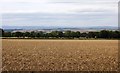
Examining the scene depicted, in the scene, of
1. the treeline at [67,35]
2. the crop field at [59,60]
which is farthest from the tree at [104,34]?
the crop field at [59,60]

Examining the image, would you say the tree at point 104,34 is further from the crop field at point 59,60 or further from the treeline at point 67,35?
the crop field at point 59,60

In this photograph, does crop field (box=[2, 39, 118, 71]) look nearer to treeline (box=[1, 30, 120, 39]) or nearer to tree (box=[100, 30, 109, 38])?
treeline (box=[1, 30, 120, 39])

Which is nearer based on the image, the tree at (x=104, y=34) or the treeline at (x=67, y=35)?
the treeline at (x=67, y=35)

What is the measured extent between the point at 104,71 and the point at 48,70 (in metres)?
3.24

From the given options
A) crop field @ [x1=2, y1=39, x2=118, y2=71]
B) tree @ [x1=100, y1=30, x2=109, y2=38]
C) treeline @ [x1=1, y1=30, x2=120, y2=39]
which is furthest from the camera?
tree @ [x1=100, y1=30, x2=109, y2=38]

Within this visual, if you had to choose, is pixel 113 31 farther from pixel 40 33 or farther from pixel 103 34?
pixel 40 33

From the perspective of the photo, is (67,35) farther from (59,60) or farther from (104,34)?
(59,60)

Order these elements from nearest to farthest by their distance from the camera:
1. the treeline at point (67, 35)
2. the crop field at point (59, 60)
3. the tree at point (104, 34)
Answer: the crop field at point (59, 60) < the treeline at point (67, 35) < the tree at point (104, 34)

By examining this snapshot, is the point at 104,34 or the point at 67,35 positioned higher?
the point at 104,34

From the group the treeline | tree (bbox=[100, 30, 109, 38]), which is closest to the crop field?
the treeline

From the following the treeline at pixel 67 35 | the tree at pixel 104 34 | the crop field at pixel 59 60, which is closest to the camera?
the crop field at pixel 59 60

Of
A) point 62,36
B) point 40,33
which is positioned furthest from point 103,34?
point 40,33

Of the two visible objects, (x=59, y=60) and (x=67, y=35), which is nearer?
(x=59, y=60)

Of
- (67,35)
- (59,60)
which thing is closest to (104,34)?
(67,35)
